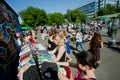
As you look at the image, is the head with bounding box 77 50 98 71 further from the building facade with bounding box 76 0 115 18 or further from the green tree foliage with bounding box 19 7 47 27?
the building facade with bounding box 76 0 115 18

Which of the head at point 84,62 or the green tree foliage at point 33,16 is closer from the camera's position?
the head at point 84,62

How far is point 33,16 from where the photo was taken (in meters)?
93.8

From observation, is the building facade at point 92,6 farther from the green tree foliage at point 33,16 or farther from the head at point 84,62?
the head at point 84,62

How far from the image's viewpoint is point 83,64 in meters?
2.83

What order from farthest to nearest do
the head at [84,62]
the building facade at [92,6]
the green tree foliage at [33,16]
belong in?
the building facade at [92,6] < the green tree foliage at [33,16] < the head at [84,62]

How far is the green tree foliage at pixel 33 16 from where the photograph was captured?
9200 centimetres

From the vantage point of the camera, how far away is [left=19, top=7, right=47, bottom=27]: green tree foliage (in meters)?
92.0

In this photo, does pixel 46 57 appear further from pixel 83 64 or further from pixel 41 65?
pixel 83 64

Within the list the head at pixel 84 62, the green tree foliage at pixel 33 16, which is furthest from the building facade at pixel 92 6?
the head at pixel 84 62

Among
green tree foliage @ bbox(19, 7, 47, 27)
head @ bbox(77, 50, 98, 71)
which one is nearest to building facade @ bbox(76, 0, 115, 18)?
green tree foliage @ bbox(19, 7, 47, 27)

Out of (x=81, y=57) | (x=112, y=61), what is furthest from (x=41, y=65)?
(x=112, y=61)

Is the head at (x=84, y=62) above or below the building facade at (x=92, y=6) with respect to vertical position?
below

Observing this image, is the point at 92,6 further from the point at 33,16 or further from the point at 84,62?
the point at 84,62

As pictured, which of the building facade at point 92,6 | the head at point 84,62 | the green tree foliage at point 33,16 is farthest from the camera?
the building facade at point 92,6
